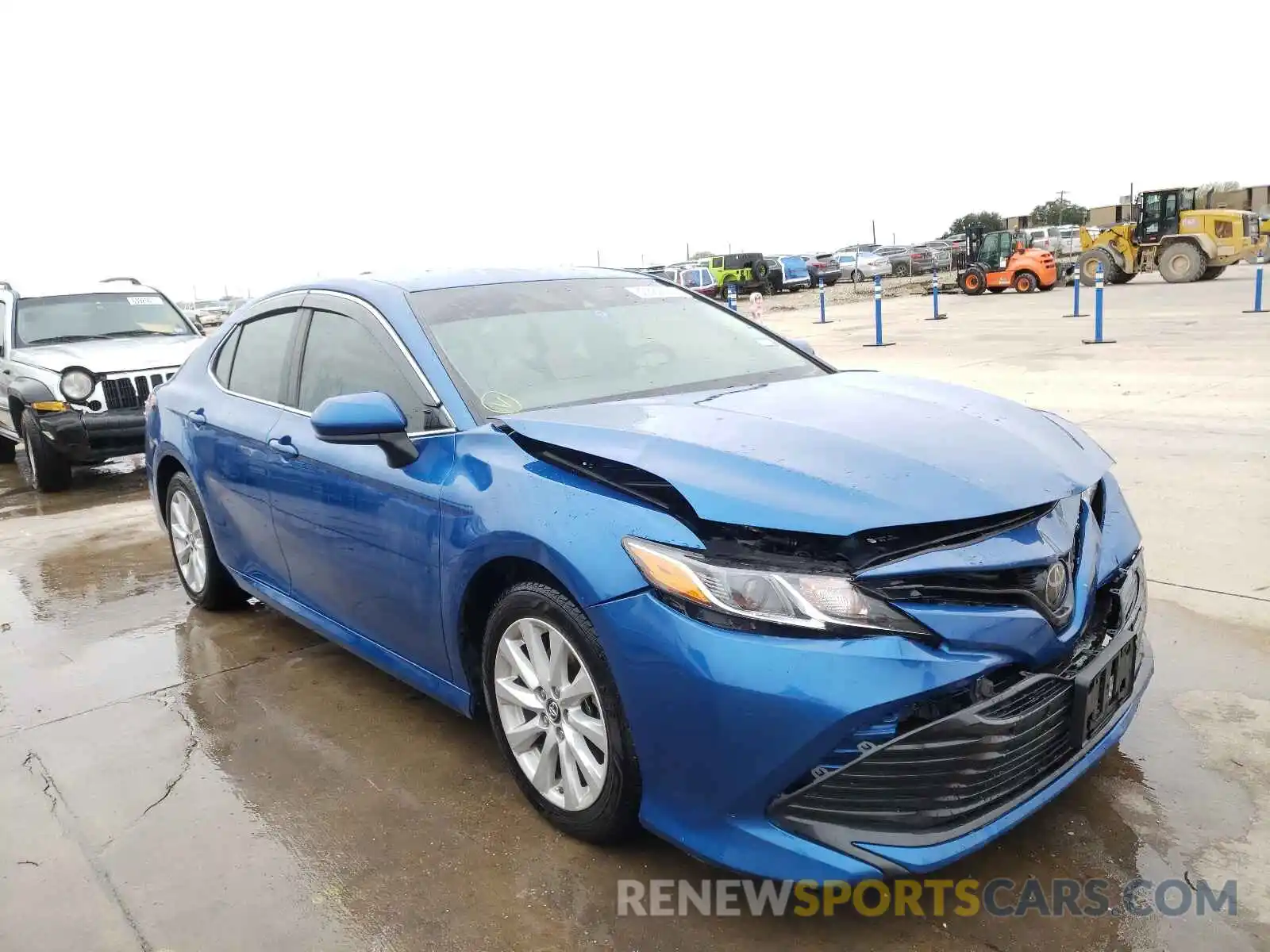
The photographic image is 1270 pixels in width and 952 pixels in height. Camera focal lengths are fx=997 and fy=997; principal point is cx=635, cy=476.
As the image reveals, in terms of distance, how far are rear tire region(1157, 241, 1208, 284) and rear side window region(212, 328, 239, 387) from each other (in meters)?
28.2

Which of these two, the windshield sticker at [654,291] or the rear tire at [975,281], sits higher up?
the windshield sticker at [654,291]

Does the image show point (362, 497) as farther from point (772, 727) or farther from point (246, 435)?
point (772, 727)

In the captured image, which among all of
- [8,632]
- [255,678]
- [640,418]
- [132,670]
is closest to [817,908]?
[640,418]

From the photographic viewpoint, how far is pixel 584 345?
11.5 ft

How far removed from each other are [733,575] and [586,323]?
1640 mm

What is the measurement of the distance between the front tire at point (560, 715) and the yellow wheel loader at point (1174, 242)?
27.9m

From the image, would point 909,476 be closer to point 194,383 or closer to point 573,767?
point 573,767

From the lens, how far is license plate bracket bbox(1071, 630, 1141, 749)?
232 centimetres

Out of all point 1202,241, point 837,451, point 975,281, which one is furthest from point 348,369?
point 1202,241

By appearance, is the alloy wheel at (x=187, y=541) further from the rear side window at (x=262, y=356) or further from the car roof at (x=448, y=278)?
the car roof at (x=448, y=278)

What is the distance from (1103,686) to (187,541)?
4.29m

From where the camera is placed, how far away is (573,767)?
2.70 meters

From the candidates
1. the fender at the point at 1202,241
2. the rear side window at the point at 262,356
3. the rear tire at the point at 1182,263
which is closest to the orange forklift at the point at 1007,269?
the rear tire at the point at 1182,263

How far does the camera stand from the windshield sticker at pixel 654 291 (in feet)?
13.1
